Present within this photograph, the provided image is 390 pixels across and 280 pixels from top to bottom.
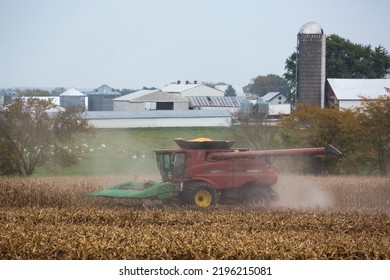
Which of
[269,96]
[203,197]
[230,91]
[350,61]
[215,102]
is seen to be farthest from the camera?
[269,96]

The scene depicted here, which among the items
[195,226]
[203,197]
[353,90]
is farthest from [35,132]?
[195,226]

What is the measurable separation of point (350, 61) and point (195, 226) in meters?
26.0

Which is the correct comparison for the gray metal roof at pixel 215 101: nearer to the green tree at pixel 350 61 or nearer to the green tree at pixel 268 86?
the green tree at pixel 268 86

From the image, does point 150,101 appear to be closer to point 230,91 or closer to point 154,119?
point 154,119

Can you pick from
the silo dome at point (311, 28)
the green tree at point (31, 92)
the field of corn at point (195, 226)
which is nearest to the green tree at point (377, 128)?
the field of corn at point (195, 226)

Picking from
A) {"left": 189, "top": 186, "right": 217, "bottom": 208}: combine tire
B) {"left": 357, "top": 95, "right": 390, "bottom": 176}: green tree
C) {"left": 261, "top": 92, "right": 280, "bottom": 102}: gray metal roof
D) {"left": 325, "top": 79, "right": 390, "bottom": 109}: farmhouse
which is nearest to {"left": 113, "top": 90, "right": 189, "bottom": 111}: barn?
{"left": 325, "top": 79, "right": 390, "bottom": 109}: farmhouse

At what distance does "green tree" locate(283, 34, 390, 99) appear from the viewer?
3259 centimetres

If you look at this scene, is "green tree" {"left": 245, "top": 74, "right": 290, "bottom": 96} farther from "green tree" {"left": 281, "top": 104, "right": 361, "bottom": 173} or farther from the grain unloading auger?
the grain unloading auger

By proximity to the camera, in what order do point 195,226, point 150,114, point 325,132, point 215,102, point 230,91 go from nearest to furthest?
1. point 195,226
2. point 150,114
3. point 325,132
4. point 215,102
5. point 230,91

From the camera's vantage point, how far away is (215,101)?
34.4m

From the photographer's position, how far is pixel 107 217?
14898 millimetres

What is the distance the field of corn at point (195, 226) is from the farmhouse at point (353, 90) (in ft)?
35.1

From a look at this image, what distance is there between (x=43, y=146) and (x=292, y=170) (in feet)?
28.1
